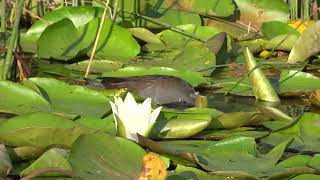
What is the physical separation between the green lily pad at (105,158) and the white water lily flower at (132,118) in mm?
70

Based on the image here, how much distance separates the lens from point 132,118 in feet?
5.30

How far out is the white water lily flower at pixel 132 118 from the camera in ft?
5.30

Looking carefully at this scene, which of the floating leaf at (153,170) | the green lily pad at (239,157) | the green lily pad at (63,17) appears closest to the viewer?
the floating leaf at (153,170)

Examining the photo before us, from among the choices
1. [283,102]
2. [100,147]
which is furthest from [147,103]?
[283,102]

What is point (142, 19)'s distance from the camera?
A: 311cm

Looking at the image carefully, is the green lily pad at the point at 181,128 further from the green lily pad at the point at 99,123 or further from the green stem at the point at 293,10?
the green stem at the point at 293,10

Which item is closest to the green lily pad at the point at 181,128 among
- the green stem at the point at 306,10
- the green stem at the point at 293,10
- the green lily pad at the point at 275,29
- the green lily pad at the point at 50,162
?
the green lily pad at the point at 50,162

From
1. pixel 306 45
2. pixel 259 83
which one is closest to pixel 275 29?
pixel 306 45

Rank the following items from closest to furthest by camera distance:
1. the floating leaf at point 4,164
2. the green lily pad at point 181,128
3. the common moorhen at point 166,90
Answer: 1. the floating leaf at point 4,164
2. the green lily pad at point 181,128
3. the common moorhen at point 166,90

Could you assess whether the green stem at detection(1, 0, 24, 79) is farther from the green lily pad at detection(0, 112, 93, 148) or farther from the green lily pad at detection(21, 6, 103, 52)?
the green lily pad at detection(21, 6, 103, 52)

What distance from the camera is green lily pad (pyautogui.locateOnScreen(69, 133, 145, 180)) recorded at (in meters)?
1.42

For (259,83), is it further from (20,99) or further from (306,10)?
(306,10)

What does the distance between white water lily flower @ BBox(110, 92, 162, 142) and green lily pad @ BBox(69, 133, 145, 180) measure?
0.07 meters

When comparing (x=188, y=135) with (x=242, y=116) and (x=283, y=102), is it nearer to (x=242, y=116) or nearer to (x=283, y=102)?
(x=242, y=116)
